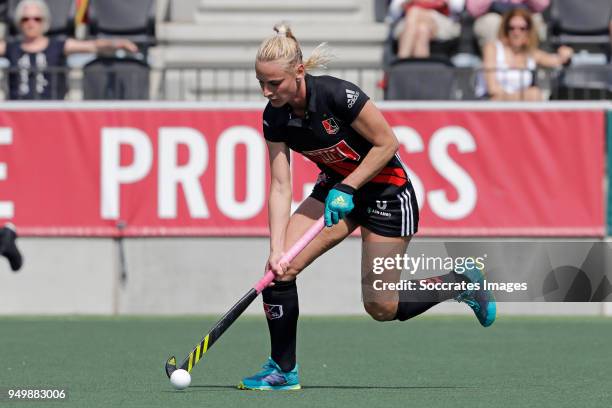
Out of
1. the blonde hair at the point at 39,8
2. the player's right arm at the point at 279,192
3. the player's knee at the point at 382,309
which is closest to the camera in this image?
the player's right arm at the point at 279,192

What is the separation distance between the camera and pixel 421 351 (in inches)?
350

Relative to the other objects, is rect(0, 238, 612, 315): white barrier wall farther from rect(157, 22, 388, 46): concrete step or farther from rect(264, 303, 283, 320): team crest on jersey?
rect(264, 303, 283, 320): team crest on jersey

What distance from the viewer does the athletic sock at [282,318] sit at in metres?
6.99

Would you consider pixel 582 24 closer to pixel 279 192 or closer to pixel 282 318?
pixel 279 192

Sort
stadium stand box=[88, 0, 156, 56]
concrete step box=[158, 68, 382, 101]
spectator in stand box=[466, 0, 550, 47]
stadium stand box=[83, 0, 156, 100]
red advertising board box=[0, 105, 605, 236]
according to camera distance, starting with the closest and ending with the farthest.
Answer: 1. red advertising board box=[0, 105, 605, 236]
2. concrete step box=[158, 68, 382, 101]
3. stadium stand box=[83, 0, 156, 100]
4. spectator in stand box=[466, 0, 550, 47]
5. stadium stand box=[88, 0, 156, 56]

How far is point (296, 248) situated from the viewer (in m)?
6.95

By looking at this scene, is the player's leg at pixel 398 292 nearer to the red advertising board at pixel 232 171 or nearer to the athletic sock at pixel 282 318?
the athletic sock at pixel 282 318

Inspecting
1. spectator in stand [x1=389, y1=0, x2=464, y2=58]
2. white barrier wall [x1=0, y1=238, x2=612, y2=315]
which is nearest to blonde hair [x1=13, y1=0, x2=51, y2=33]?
white barrier wall [x1=0, y1=238, x2=612, y2=315]

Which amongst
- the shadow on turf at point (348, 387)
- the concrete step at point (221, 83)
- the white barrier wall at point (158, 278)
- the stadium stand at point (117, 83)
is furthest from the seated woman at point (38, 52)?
the shadow on turf at point (348, 387)

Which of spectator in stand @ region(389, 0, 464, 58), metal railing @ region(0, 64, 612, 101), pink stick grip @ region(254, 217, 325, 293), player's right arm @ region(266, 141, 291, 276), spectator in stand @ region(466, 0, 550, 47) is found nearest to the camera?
pink stick grip @ region(254, 217, 325, 293)

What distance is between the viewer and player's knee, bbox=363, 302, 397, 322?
7.30 meters

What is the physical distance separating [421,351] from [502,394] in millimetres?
2165

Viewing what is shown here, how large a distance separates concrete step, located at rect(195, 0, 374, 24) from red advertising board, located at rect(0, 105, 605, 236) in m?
2.36

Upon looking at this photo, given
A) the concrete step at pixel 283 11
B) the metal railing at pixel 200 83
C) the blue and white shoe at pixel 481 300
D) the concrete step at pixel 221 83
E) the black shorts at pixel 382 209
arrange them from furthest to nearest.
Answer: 1. the concrete step at pixel 283 11
2. the concrete step at pixel 221 83
3. the metal railing at pixel 200 83
4. the blue and white shoe at pixel 481 300
5. the black shorts at pixel 382 209
